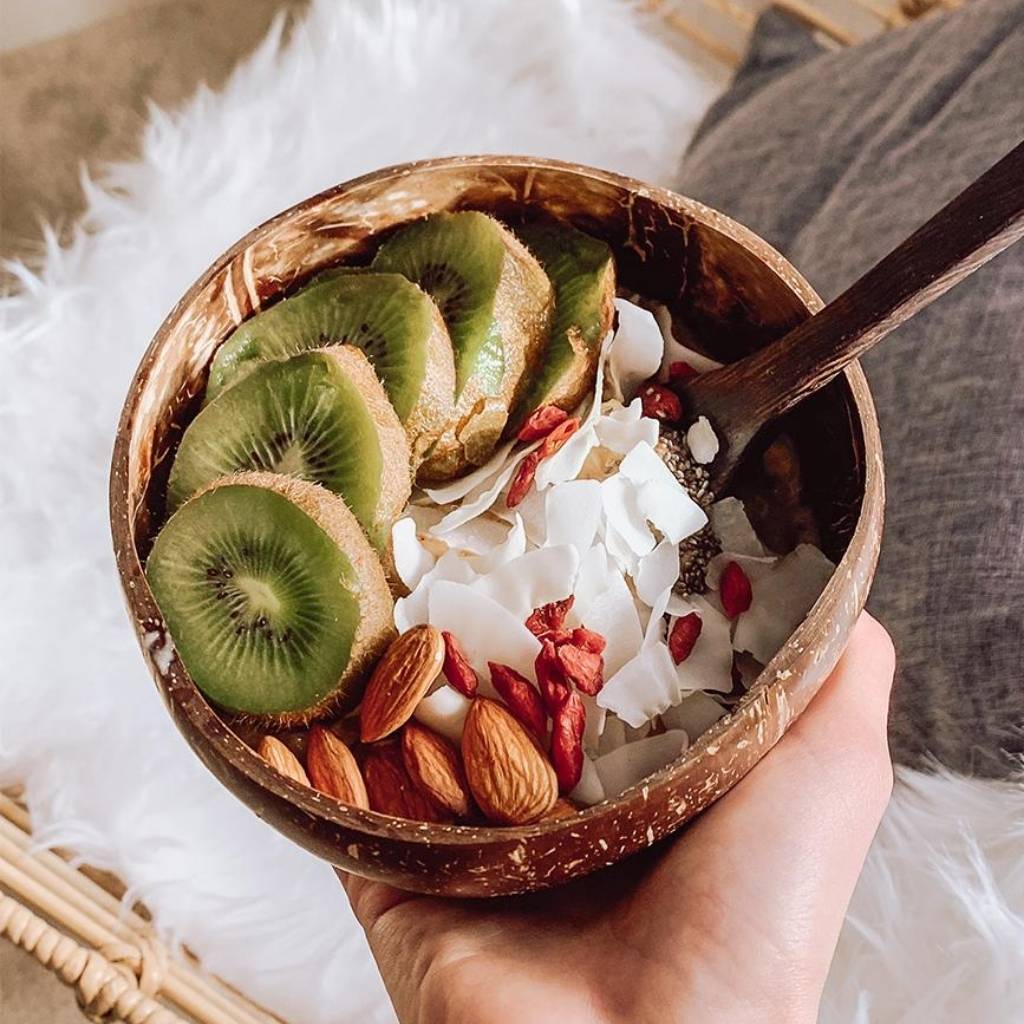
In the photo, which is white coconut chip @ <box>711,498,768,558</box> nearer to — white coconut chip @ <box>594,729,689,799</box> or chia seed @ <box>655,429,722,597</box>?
chia seed @ <box>655,429,722,597</box>

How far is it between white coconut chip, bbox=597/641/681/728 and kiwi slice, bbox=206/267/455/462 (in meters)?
0.14

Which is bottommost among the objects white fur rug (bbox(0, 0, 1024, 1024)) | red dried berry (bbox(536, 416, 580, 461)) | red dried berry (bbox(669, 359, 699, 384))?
white fur rug (bbox(0, 0, 1024, 1024))

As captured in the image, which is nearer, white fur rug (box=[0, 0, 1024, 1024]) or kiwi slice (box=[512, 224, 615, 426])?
kiwi slice (box=[512, 224, 615, 426])

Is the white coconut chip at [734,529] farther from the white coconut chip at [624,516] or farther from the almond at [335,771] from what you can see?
the almond at [335,771]

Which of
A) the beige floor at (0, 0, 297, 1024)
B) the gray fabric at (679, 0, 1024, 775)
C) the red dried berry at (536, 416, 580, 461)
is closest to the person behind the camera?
the red dried berry at (536, 416, 580, 461)

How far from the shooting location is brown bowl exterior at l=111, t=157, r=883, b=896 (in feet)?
1.56

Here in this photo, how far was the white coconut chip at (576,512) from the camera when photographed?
56 cm

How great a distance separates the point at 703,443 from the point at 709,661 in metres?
0.11

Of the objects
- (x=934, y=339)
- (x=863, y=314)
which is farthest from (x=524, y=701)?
(x=934, y=339)

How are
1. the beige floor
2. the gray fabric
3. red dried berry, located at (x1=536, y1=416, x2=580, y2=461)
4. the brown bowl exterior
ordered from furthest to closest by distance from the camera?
1. the beige floor
2. the gray fabric
3. red dried berry, located at (x1=536, y1=416, x2=580, y2=461)
4. the brown bowl exterior

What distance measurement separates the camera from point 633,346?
24.2 inches

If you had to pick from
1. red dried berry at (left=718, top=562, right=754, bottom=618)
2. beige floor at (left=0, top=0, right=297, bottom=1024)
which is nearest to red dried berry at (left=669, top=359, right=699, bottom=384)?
red dried berry at (left=718, top=562, right=754, bottom=618)

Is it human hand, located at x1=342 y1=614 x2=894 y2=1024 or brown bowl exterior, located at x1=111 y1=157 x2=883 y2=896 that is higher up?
brown bowl exterior, located at x1=111 y1=157 x2=883 y2=896


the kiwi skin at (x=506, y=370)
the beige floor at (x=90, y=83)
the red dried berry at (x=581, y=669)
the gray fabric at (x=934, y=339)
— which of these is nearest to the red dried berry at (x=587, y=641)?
the red dried berry at (x=581, y=669)
